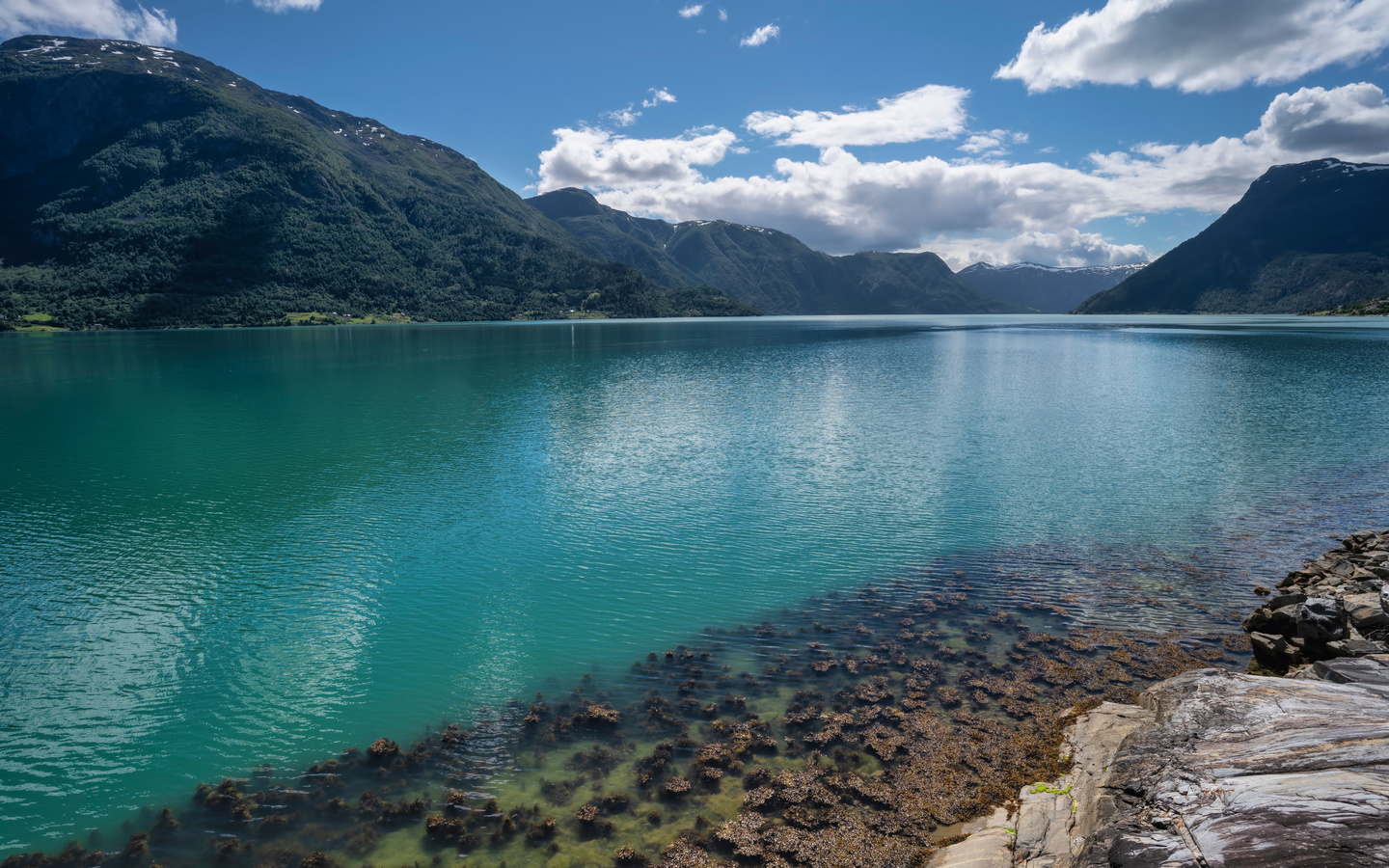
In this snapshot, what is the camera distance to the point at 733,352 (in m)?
124

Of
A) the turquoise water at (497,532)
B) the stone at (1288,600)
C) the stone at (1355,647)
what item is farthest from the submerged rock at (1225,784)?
the turquoise water at (497,532)

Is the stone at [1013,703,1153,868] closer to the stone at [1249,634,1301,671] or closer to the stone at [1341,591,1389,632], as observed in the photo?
the stone at [1249,634,1301,671]

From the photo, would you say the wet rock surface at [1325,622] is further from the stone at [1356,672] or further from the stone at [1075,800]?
the stone at [1075,800]

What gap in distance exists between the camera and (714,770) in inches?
498

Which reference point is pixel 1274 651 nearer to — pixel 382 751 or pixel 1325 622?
pixel 1325 622

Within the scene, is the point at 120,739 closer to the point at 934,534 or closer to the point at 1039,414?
the point at 934,534

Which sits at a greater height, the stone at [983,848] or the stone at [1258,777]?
the stone at [1258,777]

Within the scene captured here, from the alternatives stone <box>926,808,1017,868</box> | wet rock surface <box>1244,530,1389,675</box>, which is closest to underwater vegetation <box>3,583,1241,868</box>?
stone <box>926,808,1017,868</box>

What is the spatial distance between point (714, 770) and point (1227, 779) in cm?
811

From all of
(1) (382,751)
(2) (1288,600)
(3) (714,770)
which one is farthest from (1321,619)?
(1) (382,751)

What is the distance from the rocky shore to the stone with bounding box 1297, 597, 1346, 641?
4 centimetres

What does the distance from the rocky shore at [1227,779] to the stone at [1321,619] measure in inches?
1.7

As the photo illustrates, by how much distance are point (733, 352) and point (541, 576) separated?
4081 inches

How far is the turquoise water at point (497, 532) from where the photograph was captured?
1549cm
